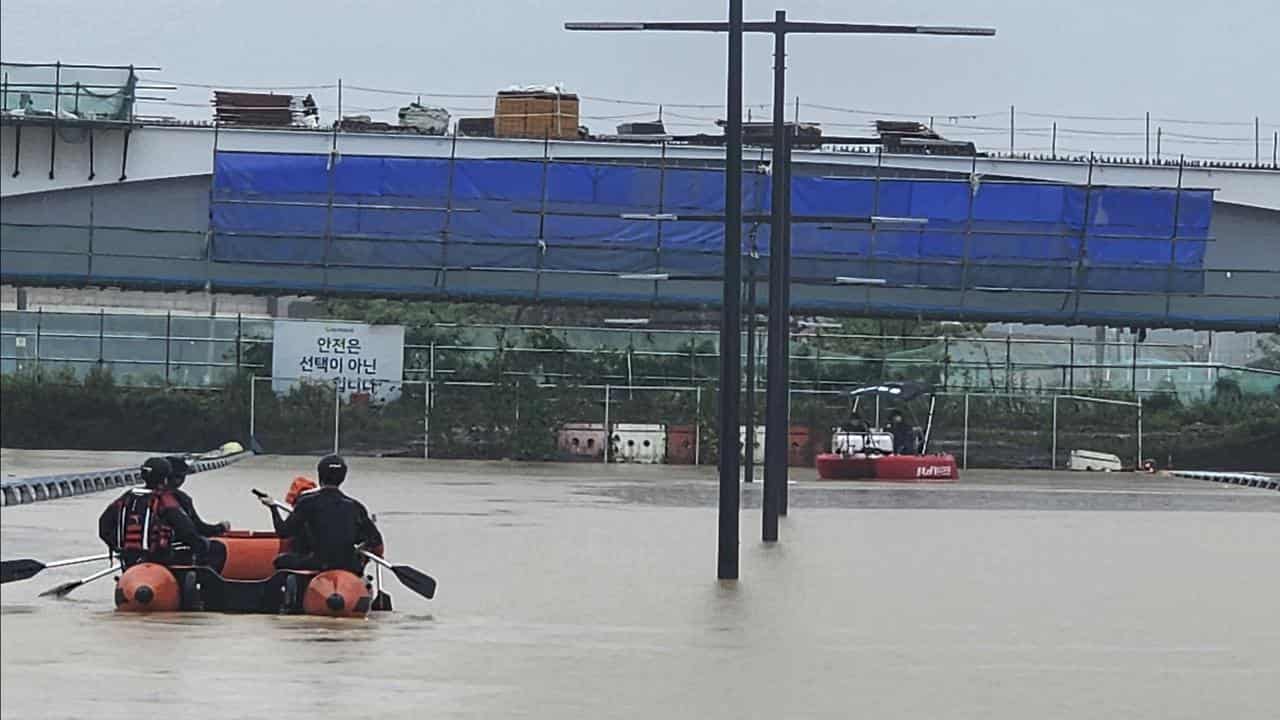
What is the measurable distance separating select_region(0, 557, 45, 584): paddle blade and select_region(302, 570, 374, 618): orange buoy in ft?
31.3

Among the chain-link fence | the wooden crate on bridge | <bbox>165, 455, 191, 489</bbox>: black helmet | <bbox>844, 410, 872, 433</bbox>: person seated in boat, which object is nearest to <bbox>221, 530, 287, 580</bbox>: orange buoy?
<bbox>165, 455, 191, 489</bbox>: black helmet

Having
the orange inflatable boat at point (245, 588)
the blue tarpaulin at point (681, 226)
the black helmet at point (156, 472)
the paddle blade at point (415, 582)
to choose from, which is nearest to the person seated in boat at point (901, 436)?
the blue tarpaulin at point (681, 226)

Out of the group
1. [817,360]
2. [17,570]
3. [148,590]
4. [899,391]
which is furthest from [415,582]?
[817,360]

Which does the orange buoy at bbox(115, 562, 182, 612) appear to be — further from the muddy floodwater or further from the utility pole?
the utility pole

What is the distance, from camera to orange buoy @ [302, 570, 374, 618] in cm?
1762

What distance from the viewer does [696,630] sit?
19.5m

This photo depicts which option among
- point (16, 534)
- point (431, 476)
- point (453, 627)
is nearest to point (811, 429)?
point (431, 476)

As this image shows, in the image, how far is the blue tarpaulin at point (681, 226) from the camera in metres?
67.1

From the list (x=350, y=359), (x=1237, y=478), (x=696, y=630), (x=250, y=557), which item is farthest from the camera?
(x=350, y=359)

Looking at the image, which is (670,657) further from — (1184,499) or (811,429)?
(811,429)

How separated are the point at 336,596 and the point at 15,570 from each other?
10852 millimetres

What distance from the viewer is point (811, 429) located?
71500 millimetres

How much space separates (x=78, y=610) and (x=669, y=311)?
58931mm

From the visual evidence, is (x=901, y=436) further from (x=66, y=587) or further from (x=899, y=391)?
(x=66, y=587)
